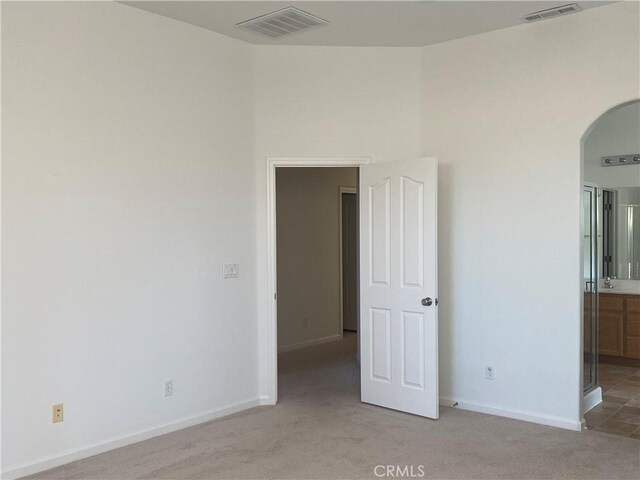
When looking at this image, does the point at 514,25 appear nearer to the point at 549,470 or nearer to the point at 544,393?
the point at 544,393

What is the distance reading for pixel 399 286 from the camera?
4523 millimetres

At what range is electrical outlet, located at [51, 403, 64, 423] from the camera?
349 centimetres

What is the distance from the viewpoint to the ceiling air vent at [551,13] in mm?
3894

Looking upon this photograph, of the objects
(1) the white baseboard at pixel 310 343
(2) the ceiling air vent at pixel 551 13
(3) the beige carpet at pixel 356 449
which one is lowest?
(3) the beige carpet at pixel 356 449

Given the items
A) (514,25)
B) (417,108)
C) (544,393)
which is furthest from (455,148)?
(544,393)

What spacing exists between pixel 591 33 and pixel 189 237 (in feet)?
10.1

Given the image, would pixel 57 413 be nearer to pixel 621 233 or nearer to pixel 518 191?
pixel 518 191

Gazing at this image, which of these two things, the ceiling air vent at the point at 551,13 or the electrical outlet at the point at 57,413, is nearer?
the electrical outlet at the point at 57,413

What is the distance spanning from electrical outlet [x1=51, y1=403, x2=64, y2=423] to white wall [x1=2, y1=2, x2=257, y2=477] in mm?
32

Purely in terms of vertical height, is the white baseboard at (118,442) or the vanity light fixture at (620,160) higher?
the vanity light fixture at (620,160)

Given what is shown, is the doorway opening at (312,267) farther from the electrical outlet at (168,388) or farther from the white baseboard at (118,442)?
the electrical outlet at (168,388)

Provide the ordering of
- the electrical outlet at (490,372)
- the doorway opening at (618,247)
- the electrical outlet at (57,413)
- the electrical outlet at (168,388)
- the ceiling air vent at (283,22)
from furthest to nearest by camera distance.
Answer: the doorway opening at (618,247)
the electrical outlet at (490,372)
the electrical outlet at (168,388)
the ceiling air vent at (283,22)
the electrical outlet at (57,413)

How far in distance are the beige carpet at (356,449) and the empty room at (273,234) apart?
0.08 feet

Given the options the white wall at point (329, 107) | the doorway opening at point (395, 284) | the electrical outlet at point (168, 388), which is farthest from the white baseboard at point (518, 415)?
the electrical outlet at point (168, 388)
